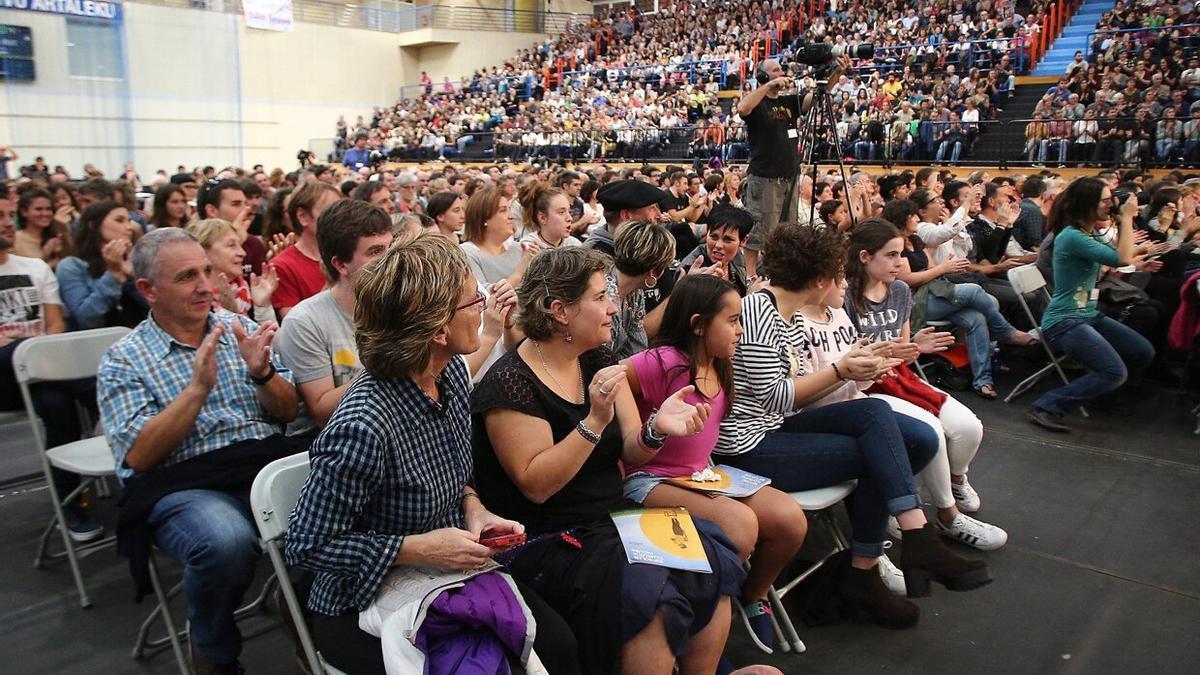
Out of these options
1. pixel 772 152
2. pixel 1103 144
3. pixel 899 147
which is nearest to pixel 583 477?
pixel 772 152

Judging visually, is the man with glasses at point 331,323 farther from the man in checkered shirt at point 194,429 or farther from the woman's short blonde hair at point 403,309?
the woman's short blonde hair at point 403,309

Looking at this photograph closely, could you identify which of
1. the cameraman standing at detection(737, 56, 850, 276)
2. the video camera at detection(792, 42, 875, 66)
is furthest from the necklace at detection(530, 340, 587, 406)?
the video camera at detection(792, 42, 875, 66)

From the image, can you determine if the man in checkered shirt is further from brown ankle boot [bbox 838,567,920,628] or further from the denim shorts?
brown ankle boot [bbox 838,567,920,628]

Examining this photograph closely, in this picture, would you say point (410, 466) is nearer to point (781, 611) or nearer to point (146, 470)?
point (146, 470)

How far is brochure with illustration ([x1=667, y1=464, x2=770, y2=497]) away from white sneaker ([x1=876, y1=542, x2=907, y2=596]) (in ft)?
2.44

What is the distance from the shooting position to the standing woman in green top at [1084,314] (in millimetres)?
4812

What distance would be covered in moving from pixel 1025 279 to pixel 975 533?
263 centimetres

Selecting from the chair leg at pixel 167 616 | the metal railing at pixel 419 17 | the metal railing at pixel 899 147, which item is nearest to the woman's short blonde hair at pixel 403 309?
the chair leg at pixel 167 616

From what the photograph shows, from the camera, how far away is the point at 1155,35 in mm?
14391

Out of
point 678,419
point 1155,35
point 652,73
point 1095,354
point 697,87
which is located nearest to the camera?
point 678,419

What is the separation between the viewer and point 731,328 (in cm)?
262

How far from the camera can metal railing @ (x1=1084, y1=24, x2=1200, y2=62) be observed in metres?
13.5

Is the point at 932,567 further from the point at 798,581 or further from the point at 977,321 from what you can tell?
the point at 977,321

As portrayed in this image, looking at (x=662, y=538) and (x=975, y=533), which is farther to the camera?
(x=975, y=533)
